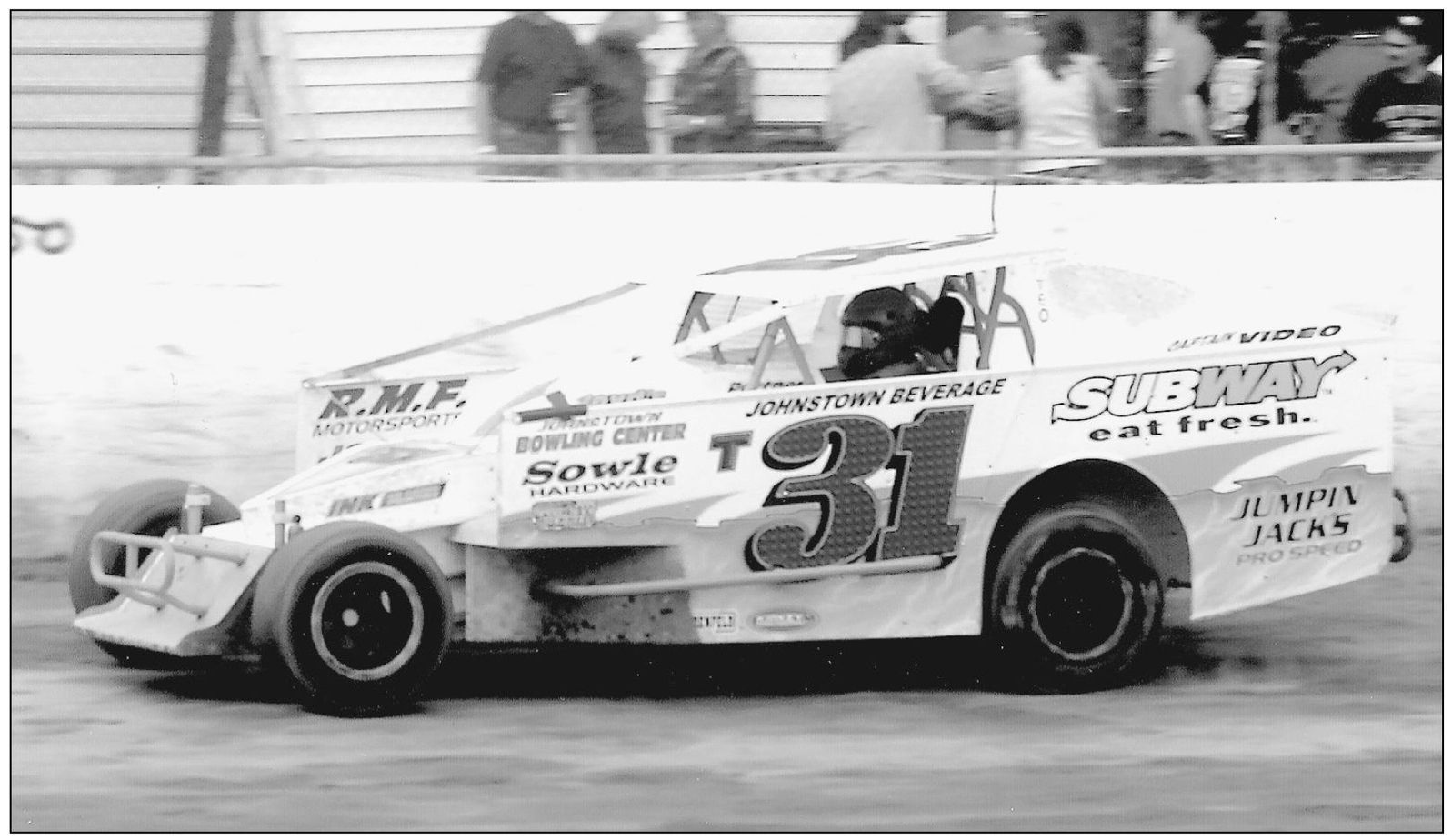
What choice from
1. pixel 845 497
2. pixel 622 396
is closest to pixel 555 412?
pixel 622 396

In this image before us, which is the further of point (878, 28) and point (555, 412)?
point (878, 28)

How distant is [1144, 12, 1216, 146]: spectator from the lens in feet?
29.6

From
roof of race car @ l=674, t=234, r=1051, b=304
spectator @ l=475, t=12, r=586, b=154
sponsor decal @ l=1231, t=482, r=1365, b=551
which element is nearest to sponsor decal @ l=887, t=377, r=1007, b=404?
roof of race car @ l=674, t=234, r=1051, b=304

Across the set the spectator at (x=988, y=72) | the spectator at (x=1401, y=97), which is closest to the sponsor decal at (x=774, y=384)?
the spectator at (x=988, y=72)

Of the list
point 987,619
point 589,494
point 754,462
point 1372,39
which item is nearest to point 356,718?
point 589,494

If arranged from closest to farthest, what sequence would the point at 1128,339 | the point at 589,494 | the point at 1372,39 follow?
the point at 589,494 → the point at 1128,339 → the point at 1372,39

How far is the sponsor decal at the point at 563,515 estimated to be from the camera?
670 centimetres

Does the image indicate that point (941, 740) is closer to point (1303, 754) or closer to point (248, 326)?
point (1303, 754)

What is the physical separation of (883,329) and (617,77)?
2012mm

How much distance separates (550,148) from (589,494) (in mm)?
2625

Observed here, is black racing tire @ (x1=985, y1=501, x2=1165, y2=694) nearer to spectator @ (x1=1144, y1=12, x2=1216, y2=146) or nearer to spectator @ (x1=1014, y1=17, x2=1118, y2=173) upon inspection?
spectator @ (x1=1014, y1=17, x2=1118, y2=173)

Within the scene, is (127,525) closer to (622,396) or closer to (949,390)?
(622,396)

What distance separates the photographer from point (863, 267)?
7297 mm

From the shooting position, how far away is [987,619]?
7.10 metres
